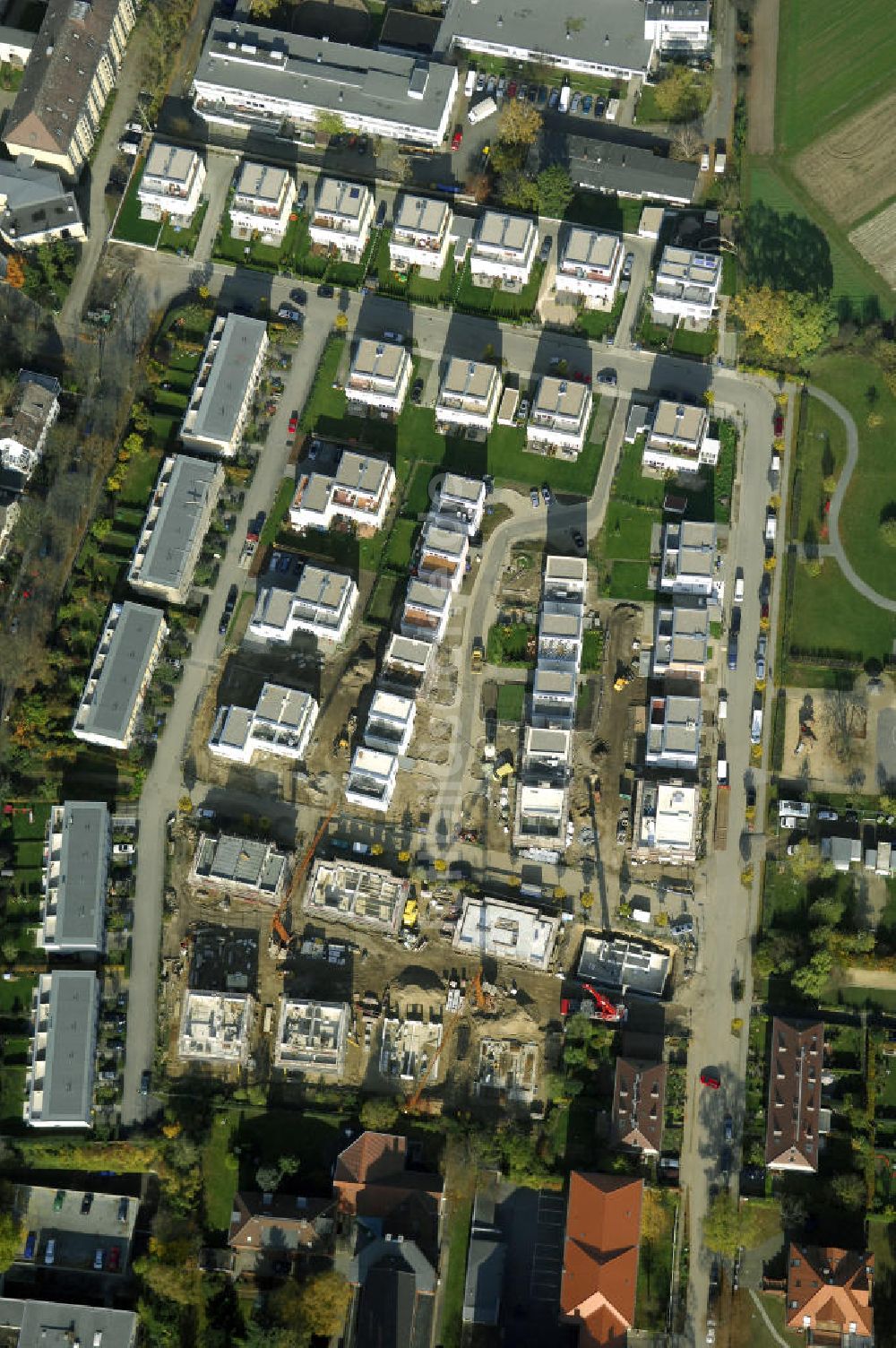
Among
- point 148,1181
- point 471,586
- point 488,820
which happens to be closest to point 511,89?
point 471,586

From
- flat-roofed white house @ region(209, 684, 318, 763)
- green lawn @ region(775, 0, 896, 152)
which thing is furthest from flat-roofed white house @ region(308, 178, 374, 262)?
flat-roofed white house @ region(209, 684, 318, 763)

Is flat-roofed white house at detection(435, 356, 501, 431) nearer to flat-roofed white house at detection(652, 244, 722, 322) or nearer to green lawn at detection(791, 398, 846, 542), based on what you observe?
flat-roofed white house at detection(652, 244, 722, 322)

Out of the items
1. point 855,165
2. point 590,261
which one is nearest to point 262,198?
point 590,261

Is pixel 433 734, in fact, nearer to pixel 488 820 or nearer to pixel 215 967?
pixel 488 820

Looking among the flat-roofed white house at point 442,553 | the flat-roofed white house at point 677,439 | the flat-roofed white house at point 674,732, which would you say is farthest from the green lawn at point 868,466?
the flat-roofed white house at point 442,553

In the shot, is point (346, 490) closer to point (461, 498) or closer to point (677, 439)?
point (461, 498)
